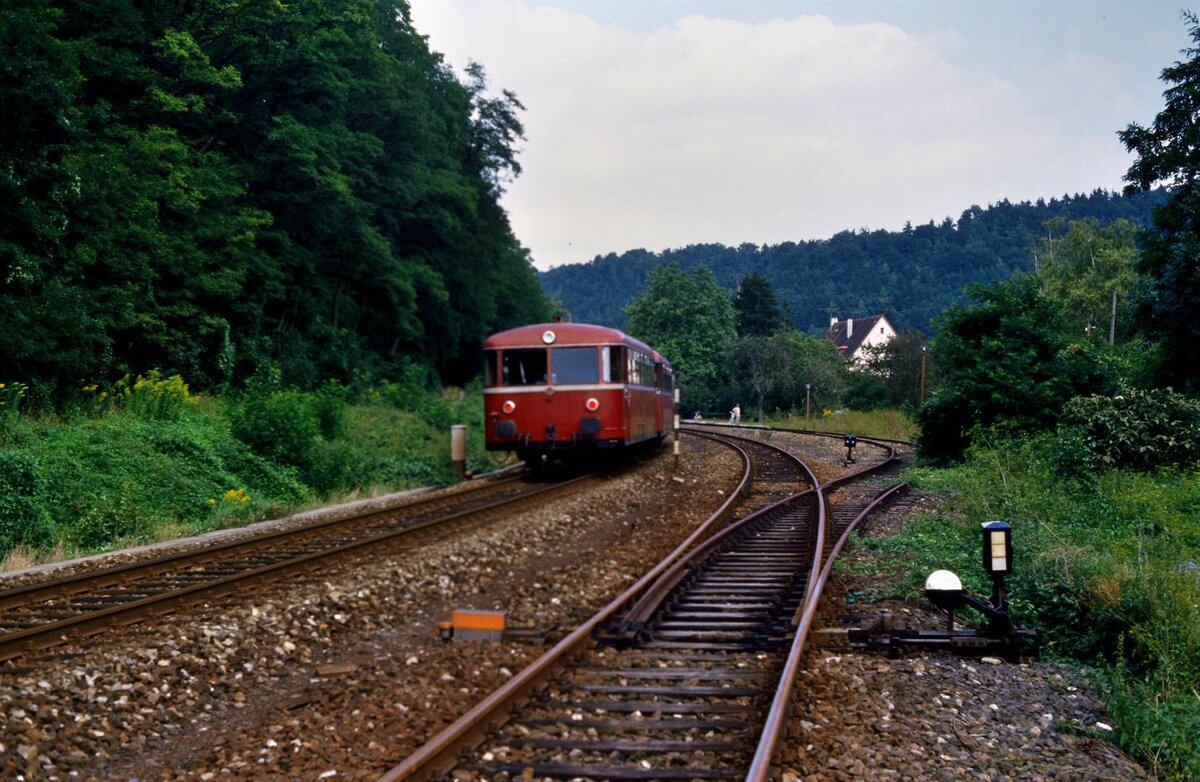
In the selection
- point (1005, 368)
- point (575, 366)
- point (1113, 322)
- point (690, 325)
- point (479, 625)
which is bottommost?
point (479, 625)

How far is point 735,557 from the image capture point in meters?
10.8

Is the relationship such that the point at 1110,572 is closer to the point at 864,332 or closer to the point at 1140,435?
the point at 1140,435

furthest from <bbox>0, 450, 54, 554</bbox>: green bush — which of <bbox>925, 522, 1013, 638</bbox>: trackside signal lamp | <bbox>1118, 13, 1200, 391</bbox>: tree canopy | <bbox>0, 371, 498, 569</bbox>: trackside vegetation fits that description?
<bbox>1118, 13, 1200, 391</bbox>: tree canopy

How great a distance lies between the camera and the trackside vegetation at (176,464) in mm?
12469

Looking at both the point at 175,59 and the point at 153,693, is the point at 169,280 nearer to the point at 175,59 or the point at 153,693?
the point at 175,59

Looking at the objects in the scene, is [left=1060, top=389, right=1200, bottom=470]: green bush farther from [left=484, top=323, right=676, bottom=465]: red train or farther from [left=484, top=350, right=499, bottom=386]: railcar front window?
[left=484, top=350, right=499, bottom=386]: railcar front window

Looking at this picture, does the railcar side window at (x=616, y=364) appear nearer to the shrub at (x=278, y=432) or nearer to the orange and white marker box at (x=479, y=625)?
the shrub at (x=278, y=432)

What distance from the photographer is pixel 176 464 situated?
52.5 ft

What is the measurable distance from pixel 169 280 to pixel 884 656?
73.3 feet

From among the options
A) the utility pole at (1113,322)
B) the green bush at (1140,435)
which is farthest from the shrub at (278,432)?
the utility pole at (1113,322)

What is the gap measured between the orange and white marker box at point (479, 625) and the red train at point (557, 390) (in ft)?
38.6

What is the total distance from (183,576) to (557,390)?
33.6 feet

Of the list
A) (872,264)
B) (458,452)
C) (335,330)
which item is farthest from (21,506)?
(872,264)

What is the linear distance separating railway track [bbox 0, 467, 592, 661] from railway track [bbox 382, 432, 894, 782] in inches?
140
